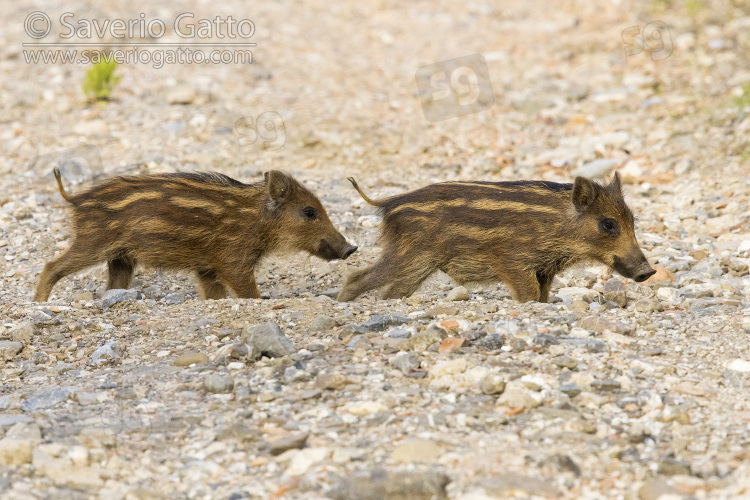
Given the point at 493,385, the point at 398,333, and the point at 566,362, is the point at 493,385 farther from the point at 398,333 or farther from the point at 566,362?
the point at 398,333

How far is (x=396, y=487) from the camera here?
389 centimetres

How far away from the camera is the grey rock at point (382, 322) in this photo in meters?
5.77

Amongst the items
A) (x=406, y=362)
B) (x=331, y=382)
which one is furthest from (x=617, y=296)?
(x=331, y=382)

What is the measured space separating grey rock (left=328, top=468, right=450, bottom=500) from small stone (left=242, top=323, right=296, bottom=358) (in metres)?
1.50

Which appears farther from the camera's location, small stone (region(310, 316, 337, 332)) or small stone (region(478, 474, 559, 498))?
small stone (region(310, 316, 337, 332))

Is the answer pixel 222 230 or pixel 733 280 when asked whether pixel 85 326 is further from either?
pixel 733 280

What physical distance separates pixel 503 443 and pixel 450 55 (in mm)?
10717

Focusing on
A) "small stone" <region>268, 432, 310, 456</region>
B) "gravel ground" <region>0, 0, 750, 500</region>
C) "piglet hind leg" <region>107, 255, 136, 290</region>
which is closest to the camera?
"gravel ground" <region>0, 0, 750, 500</region>

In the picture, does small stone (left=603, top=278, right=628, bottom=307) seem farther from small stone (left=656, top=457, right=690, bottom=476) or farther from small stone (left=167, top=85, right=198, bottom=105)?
small stone (left=167, top=85, right=198, bottom=105)

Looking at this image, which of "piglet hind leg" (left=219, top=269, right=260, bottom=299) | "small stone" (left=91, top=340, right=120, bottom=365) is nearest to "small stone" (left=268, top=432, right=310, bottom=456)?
"small stone" (left=91, top=340, right=120, bottom=365)

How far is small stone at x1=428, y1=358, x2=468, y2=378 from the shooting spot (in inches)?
197
